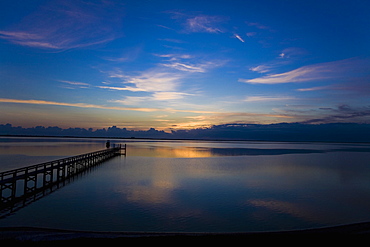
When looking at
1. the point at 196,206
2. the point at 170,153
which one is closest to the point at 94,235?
the point at 196,206

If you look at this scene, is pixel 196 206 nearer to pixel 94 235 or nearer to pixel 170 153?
pixel 94 235

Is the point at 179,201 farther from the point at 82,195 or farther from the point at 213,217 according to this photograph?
the point at 82,195

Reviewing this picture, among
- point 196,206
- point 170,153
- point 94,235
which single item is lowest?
point 170,153

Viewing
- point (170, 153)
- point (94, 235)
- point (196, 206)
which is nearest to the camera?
point (94, 235)

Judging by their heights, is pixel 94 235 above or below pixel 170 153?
above

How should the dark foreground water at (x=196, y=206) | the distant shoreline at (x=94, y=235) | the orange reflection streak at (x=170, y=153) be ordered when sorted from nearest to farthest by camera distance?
the distant shoreline at (x=94, y=235)
the dark foreground water at (x=196, y=206)
the orange reflection streak at (x=170, y=153)

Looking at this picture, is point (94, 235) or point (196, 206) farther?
point (196, 206)

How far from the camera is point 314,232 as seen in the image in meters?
9.99

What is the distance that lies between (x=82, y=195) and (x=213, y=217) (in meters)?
9.99

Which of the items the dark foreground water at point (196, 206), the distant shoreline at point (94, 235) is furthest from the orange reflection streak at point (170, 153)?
the distant shoreline at point (94, 235)

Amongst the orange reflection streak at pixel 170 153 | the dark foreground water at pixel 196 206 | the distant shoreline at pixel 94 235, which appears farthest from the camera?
the orange reflection streak at pixel 170 153

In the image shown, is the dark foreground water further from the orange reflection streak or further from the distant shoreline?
the orange reflection streak

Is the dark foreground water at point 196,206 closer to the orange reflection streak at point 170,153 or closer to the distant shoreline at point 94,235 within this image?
the distant shoreline at point 94,235

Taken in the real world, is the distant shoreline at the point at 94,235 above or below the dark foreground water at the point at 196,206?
above
